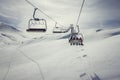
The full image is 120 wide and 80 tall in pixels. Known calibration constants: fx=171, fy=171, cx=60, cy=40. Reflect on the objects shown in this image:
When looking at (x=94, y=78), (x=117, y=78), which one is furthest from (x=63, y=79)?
(x=117, y=78)

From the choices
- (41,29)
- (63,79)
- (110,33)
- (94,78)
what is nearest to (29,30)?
(41,29)

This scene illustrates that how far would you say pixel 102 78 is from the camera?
78.2ft

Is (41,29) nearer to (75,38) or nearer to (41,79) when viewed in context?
(75,38)

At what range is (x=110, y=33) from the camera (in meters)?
111

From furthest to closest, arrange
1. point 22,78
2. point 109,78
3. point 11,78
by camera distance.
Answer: point 11,78 → point 22,78 → point 109,78

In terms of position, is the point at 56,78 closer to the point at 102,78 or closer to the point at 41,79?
the point at 41,79

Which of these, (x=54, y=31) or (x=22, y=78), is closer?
(x=54, y=31)

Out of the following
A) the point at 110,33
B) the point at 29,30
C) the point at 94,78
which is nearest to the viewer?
the point at 29,30

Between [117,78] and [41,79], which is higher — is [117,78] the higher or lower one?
the higher one

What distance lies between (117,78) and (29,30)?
43.4 feet

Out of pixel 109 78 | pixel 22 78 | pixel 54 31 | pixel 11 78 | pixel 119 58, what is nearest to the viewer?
pixel 54 31

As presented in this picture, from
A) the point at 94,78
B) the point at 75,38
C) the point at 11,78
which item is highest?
the point at 75,38

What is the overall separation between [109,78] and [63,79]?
9277mm

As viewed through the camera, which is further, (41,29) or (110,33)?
(110,33)
